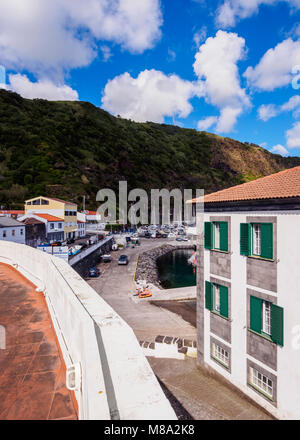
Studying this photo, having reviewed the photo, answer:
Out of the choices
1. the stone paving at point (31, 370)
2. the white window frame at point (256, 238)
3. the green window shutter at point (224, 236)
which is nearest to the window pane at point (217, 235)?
the green window shutter at point (224, 236)

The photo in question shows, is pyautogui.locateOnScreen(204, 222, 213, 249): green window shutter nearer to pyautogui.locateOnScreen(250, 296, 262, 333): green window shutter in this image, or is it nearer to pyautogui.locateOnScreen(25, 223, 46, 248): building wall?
pyautogui.locateOnScreen(250, 296, 262, 333): green window shutter

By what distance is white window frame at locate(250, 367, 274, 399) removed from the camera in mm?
10656

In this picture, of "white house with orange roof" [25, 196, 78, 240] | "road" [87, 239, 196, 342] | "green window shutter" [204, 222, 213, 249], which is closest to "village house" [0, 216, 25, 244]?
"white house with orange roof" [25, 196, 78, 240]

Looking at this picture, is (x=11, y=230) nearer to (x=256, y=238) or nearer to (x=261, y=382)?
(x=256, y=238)

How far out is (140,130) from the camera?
169750 millimetres

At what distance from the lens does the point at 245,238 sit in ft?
37.6

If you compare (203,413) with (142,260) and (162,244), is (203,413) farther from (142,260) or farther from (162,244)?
(162,244)

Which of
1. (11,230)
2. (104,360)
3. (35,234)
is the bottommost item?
(35,234)

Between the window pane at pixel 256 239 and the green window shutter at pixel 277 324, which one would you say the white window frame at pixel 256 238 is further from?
the green window shutter at pixel 277 324

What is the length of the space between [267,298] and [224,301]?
253 centimetres

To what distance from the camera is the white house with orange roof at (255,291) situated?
31.9 ft

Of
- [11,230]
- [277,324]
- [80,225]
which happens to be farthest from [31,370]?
[80,225]
